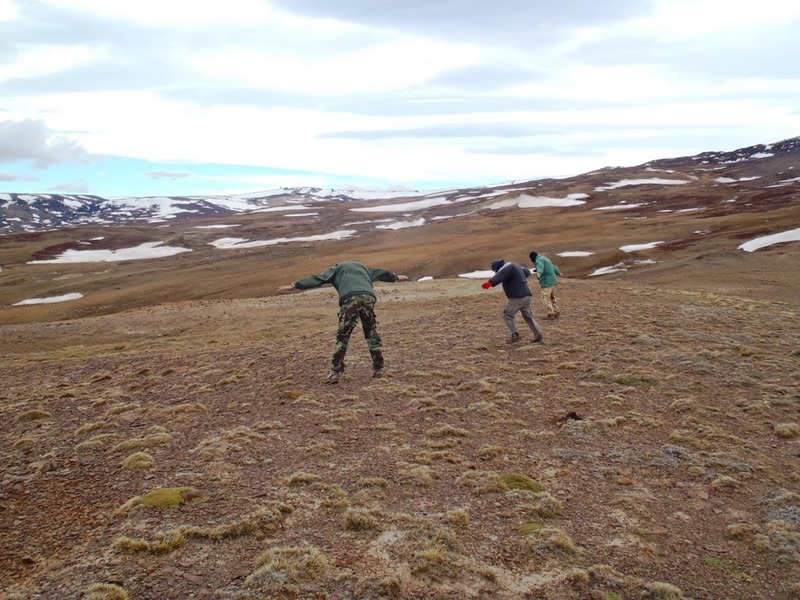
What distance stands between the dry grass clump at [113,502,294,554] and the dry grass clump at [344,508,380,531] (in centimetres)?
89

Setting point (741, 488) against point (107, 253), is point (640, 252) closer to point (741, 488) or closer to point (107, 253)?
point (741, 488)

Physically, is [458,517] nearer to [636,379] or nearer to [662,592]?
[662,592]

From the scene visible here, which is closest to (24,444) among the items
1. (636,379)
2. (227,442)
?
(227,442)

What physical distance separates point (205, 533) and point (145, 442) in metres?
3.97

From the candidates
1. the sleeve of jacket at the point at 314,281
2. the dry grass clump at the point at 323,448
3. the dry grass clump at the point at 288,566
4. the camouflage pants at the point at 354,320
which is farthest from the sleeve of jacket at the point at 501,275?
the dry grass clump at the point at 288,566

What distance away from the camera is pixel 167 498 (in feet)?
24.9

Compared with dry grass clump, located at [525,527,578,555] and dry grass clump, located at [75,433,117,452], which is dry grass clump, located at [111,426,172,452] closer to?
dry grass clump, located at [75,433,117,452]

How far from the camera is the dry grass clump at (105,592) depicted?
5.41 m

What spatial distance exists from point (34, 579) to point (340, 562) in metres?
3.40

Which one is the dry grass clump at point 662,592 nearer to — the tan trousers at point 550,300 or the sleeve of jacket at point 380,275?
the sleeve of jacket at point 380,275

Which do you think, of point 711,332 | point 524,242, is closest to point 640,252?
point 524,242

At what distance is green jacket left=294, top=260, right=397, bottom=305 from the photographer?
42.0 ft

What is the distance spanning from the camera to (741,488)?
8359 mm

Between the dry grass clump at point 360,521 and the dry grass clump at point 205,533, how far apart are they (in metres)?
A: 0.89
